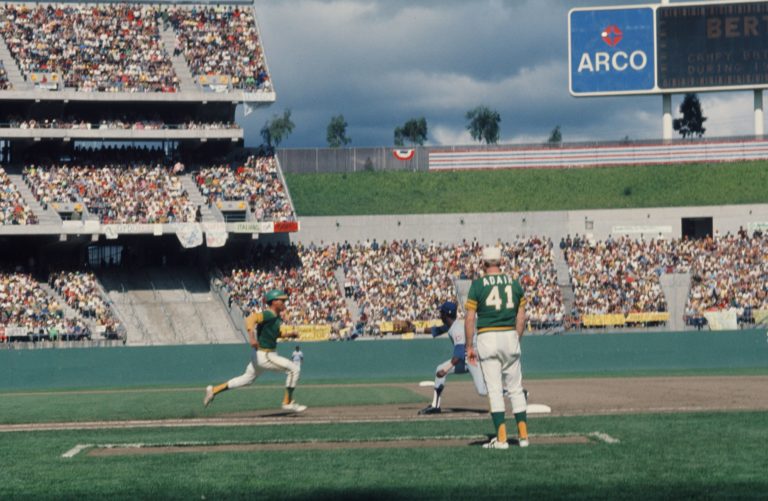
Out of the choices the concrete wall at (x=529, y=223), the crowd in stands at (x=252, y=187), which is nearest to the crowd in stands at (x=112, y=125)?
the crowd in stands at (x=252, y=187)

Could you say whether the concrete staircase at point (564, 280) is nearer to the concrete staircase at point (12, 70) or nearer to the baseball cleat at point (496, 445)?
the concrete staircase at point (12, 70)

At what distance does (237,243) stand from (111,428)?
36.2 m

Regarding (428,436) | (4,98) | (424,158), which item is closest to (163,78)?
(4,98)

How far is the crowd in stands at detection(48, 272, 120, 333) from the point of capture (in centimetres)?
4488

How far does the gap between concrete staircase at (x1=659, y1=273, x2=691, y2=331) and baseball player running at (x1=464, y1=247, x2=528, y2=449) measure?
3667 cm

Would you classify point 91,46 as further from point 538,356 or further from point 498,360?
point 498,360

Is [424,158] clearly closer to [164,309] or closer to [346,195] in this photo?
→ [346,195]

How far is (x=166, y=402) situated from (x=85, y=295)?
897 inches

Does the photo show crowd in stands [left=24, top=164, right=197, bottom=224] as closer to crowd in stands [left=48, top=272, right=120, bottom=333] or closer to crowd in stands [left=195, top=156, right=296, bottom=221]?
crowd in stands [left=195, top=156, right=296, bottom=221]

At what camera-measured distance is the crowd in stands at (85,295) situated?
1767 inches

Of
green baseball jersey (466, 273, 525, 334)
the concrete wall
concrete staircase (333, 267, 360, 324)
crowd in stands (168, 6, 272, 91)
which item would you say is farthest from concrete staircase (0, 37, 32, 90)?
green baseball jersey (466, 273, 525, 334)

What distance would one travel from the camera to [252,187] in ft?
174

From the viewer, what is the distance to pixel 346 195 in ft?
200

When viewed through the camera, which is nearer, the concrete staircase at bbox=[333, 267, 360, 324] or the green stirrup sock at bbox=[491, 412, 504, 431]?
the green stirrup sock at bbox=[491, 412, 504, 431]
